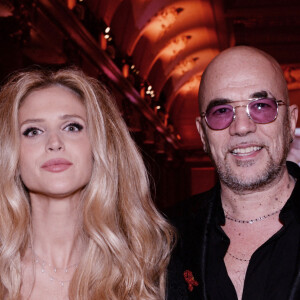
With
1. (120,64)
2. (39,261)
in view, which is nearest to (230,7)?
(120,64)

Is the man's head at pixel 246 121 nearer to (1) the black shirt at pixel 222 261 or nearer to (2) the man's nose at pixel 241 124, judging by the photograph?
(2) the man's nose at pixel 241 124

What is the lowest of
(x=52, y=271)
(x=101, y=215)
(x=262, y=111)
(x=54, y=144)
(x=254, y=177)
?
(x=52, y=271)

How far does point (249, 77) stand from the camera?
9.53 ft

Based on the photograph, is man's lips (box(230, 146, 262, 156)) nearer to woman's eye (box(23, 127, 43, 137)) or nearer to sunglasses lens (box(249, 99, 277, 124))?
sunglasses lens (box(249, 99, 277, 124))

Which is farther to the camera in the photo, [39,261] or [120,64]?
[120,64]

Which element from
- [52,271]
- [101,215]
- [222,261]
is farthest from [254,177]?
[52,271]

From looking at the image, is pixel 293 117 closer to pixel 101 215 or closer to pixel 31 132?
pixel 101 215

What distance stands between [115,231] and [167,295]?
0.42 metres

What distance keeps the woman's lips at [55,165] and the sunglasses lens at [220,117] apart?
2.67 feet

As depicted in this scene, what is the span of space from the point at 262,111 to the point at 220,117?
0.22 metres

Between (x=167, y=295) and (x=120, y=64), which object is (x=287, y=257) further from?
(x=120, y=64)

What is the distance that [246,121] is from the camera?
280cm

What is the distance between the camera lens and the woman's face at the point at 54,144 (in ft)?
8.59

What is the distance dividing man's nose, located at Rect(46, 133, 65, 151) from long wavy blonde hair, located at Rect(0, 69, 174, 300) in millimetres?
187
